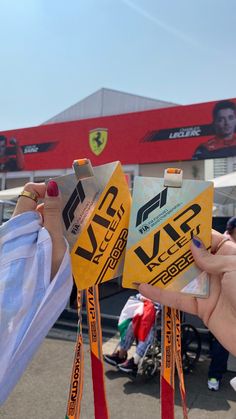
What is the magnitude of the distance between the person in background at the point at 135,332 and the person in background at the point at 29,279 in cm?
348

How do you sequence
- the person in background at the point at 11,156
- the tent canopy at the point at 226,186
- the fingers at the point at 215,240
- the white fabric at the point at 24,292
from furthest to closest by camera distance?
1. the person in background at the point at 11,156
2. the tent canopy at the point at 226,186
3. the fingers at the point at 215,240
4. the white fabric at the point at 24,292

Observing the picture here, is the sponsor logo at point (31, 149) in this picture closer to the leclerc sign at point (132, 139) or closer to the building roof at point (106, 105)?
the leclerc sign at point (132, 139)

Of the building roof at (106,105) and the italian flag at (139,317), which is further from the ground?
the building roof at (106,105)

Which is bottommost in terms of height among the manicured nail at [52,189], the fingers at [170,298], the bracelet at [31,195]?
the fingers at [170,298]

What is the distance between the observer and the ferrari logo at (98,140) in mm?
13125

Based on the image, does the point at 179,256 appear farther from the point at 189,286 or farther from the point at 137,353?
the point at 137,353

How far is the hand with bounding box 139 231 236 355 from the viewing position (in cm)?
116

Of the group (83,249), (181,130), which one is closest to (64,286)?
(83,249)

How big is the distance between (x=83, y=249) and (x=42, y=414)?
2.92 meters

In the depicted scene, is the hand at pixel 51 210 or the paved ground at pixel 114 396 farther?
the paved ground at pixel 114 396

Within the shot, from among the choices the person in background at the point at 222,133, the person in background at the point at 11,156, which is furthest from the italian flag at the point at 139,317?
the person in background at the point at 11,156

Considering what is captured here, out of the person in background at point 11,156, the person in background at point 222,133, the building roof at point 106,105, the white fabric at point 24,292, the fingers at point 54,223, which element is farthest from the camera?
the building roof at point 106,105

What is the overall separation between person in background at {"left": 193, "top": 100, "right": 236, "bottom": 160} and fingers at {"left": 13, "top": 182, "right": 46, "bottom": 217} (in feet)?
34.2

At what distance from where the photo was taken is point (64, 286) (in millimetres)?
1003
